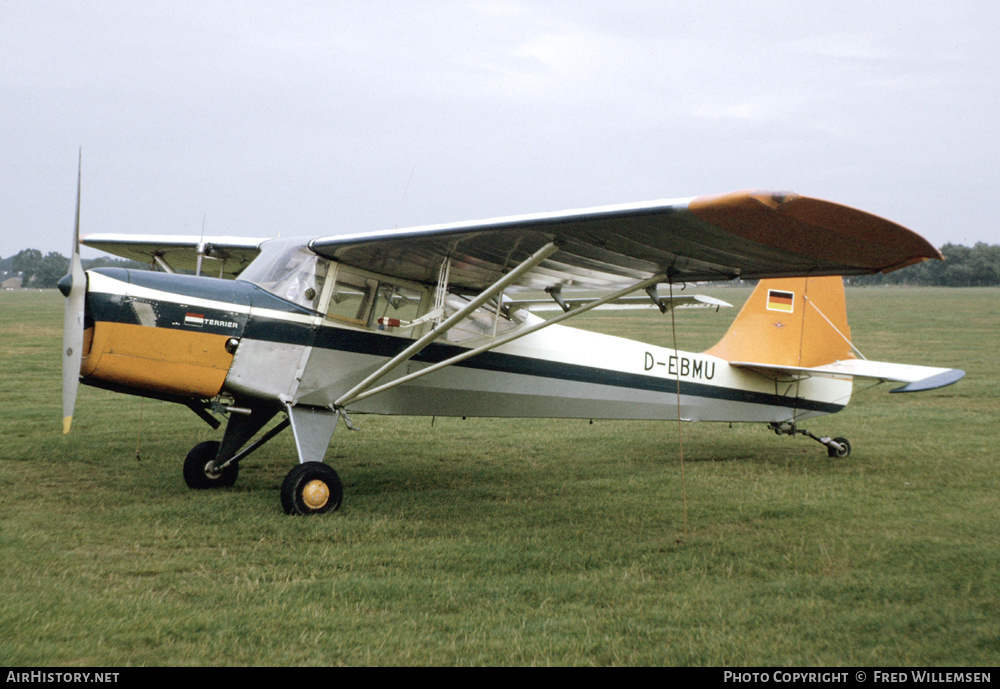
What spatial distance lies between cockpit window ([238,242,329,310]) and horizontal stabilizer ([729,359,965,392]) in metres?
4.80

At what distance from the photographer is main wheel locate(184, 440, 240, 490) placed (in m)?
7.01

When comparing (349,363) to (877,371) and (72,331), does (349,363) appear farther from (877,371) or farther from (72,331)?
(877,371)

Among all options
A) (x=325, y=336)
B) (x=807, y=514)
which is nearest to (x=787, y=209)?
(x=807, y=514)

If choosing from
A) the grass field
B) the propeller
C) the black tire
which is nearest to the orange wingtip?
the grass field

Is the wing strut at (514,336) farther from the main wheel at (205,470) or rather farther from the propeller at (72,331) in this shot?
the propeller at (72,331)

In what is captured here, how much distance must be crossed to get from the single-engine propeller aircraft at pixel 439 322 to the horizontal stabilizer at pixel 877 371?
3 cm

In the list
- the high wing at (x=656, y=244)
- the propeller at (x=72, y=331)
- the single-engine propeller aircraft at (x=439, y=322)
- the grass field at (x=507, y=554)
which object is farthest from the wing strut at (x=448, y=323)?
the propeller at (x=72, y=331)

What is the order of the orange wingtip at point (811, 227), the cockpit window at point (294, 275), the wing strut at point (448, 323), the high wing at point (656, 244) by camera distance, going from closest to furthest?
the orange wingtip at point (811, 227) < the high wing at point (656, 244) < the wing strut at point (448, 323) < the cockpit window at point (294, 275)

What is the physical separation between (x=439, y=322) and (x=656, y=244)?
8.22 ft

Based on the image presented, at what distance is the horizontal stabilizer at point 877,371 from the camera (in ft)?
24.3

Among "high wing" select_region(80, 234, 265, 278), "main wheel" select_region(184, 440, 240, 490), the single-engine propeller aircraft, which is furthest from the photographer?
"high wing" select_region(80, 234, 265, 278)

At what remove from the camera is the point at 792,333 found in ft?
29.9

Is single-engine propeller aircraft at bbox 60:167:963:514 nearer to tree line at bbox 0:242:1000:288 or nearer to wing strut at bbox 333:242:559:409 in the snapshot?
wing strut at bbox 333:242:559:409
